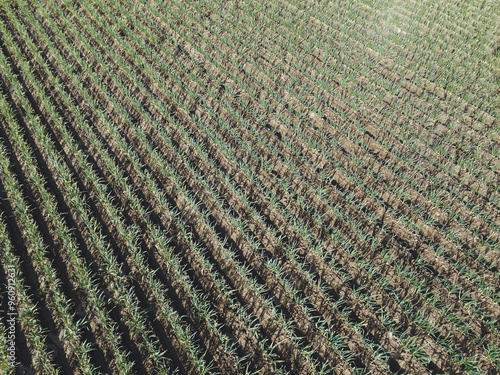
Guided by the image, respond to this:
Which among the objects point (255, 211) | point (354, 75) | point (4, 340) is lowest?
point (4, 340)

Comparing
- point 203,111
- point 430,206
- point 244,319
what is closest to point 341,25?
point 203,111

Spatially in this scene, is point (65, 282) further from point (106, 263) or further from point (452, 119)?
point (452, 119)

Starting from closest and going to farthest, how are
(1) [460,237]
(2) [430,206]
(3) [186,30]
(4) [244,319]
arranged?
(4) [244,319], (1) [460,237], (2) [430,206], (3) [186,30]

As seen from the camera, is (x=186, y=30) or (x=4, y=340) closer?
(x=4, y=340)

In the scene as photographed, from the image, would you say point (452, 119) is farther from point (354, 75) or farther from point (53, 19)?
point (53, 19)

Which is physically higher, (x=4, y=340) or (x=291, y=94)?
(x=291, y=94)

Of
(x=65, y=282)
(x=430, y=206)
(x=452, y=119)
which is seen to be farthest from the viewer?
(x=452, y=119)
